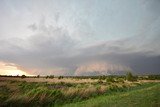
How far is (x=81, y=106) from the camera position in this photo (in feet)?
95.5

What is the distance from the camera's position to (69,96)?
36812 mm

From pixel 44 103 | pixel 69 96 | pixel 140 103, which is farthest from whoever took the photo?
pixel 69 96

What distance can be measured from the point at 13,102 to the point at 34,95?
131 inches

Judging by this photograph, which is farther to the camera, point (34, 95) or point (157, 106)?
point (34, 95)

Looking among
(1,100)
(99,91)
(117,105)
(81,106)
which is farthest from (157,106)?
(99,91)

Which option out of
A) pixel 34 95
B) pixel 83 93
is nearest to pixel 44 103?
pixel 34 95

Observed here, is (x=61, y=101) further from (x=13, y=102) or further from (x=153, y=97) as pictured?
(x=153, y=97)

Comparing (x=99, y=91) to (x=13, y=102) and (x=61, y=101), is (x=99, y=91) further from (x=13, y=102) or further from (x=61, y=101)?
(x=13, y=102)

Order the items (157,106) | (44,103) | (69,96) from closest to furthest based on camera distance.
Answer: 1. (157,106)
2. (44,103)
3. (69,96)

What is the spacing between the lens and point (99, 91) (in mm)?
44406

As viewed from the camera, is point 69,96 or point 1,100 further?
point 69,96

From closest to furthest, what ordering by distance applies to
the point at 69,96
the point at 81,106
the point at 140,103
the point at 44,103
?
the point at 140,103 < the point at 81,106 < the point at 44,103 < the point at 69,96

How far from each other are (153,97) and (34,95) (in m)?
14.2

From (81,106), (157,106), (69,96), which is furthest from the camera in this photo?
(69,96)
